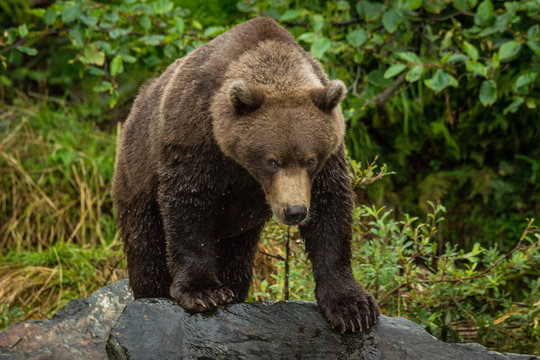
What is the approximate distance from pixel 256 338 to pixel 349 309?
603mm

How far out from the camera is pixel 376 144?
8.79 metres

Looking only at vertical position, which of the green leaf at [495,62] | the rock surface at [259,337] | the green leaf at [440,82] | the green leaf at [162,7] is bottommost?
the rock surface at [259,337]

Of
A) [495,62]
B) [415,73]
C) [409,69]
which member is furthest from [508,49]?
[409,69]

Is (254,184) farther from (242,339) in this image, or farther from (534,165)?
(534,165)

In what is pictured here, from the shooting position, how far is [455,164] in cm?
871

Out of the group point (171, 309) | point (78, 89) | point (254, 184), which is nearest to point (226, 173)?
point (254, 184)

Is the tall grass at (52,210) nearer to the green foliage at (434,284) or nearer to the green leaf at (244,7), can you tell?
the green foliage at (434,284)

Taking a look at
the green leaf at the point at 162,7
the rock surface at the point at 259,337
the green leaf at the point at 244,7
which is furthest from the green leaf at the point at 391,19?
the rock surface at the point at 259,337

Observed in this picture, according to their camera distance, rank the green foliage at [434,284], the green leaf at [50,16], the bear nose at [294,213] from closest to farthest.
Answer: the bear nose at [294,213]
the green foliage at [434,284]
the green leaf at [50,16]

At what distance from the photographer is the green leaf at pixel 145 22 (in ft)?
22.7

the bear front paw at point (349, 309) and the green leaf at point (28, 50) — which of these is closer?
the bear front paw at point (349, 309)

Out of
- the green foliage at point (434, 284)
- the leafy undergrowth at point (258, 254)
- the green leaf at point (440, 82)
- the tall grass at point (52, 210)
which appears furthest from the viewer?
the tall grass at point (52, 210)

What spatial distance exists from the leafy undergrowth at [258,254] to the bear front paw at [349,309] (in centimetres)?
115

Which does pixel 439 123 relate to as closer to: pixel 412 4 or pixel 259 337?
pixel 412 4
